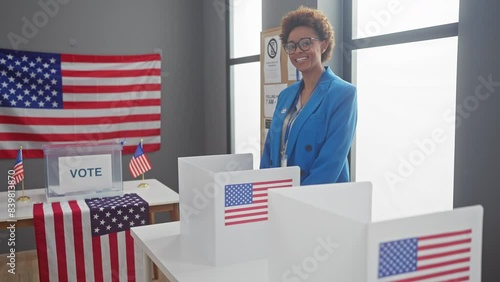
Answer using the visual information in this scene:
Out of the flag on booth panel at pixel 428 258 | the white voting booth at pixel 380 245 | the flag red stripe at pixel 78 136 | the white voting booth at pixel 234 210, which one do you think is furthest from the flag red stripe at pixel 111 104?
the flag on booth panel at pixel 428 258

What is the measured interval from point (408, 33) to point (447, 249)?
1.76m

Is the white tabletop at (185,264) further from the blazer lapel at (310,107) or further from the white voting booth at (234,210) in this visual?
the blazer lapel at (310,107)

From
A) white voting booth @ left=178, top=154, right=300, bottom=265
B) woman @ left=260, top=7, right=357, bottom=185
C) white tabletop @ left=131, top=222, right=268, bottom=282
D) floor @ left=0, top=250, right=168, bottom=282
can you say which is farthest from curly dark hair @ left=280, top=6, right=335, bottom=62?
floor @ left=0, top=250, right=168, bottom=282

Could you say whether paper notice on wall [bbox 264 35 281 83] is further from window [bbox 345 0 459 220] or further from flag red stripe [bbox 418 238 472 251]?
flag red stripe [bbox 418 238 472 251]

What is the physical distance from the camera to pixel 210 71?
15.1 ft

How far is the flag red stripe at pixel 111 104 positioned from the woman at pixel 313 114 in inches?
101

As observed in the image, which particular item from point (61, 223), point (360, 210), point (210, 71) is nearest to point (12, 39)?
point (210, 71)

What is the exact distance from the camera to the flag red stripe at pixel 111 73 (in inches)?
163

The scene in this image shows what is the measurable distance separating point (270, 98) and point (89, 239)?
5.27 feet

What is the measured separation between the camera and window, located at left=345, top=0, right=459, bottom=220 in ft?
7.23

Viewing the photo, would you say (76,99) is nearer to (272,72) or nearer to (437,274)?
(272,72)

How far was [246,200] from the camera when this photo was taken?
135cm

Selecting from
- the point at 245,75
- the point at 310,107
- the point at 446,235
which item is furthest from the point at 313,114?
the point at 245,75

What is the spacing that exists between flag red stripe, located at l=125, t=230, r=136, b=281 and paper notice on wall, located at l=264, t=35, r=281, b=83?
1487 millimetres
